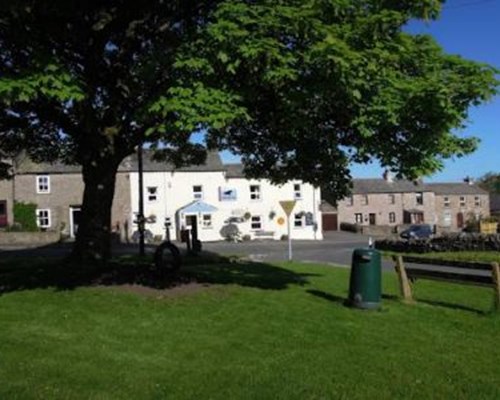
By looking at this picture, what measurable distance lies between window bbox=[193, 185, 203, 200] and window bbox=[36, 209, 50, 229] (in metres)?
11.6

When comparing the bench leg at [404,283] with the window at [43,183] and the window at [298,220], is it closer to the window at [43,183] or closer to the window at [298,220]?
the window at [43,183]

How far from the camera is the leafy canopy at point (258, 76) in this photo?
11.0 m

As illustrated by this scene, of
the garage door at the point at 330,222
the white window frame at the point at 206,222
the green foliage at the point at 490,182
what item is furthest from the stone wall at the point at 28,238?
the green foliage at the point at 490,182

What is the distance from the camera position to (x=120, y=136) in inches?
615

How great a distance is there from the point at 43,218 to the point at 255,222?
17.0m

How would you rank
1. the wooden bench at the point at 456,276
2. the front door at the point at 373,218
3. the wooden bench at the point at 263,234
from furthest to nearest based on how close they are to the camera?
the front door at the point at 373,218, the wooden bench at the point at 263,234, the wooden bench at the point at 456,276

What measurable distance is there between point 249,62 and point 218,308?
3.97 m

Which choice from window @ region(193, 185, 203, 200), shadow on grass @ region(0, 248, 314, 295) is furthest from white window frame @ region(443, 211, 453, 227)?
shadow on grass @ region(0, 248, 314, 295)

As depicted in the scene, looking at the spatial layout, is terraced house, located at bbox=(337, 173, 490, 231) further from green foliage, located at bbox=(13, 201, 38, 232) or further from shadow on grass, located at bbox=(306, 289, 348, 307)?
shadow on grass, located at bbox=(306, 289, 348, 307)

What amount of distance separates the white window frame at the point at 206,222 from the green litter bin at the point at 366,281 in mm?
45888

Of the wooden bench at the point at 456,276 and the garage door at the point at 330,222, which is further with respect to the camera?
the garage door at the point at 330,222

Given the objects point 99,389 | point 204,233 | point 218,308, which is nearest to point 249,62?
point 218,308

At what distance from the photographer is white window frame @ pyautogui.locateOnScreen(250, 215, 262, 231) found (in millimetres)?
60781

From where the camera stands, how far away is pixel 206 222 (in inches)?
2317
